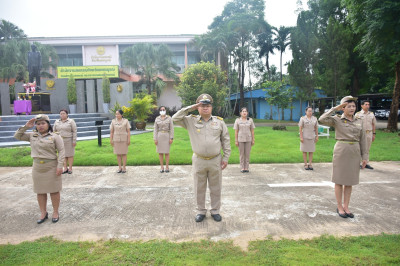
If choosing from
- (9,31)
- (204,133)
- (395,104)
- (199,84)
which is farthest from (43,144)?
(9,31)

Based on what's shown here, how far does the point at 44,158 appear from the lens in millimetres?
3822

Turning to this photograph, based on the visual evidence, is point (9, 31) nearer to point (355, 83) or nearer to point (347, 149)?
point (355, 83)

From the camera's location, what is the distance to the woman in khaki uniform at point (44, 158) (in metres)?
3.80

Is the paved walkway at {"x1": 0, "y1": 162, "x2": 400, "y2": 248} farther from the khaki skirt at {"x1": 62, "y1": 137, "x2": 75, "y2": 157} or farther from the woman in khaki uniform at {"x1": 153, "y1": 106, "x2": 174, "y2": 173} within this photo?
the woman in khaki uniform at {"x1": 153, "y1": 106, "x2": 174, "y2": 173}

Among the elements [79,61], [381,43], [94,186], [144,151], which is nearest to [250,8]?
[381,43]

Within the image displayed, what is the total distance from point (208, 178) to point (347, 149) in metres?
2.08

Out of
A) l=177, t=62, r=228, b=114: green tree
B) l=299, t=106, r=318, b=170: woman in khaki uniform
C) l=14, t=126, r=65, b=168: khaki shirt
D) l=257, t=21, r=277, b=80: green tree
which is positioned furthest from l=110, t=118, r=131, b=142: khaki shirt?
l=257, t=21, r=277, b=80: green tree

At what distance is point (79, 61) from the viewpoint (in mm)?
36906

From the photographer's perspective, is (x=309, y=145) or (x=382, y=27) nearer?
(x=309, y=145)

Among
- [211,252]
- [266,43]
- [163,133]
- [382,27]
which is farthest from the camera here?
[266,43]

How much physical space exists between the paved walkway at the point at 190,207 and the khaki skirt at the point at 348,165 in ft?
1.72

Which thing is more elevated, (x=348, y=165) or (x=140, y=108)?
(x=140, y=108)

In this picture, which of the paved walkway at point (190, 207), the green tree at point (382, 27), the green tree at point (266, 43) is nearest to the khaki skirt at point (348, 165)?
the paved walkway at point (190, 207)

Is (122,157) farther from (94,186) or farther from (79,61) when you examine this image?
(79,61)
